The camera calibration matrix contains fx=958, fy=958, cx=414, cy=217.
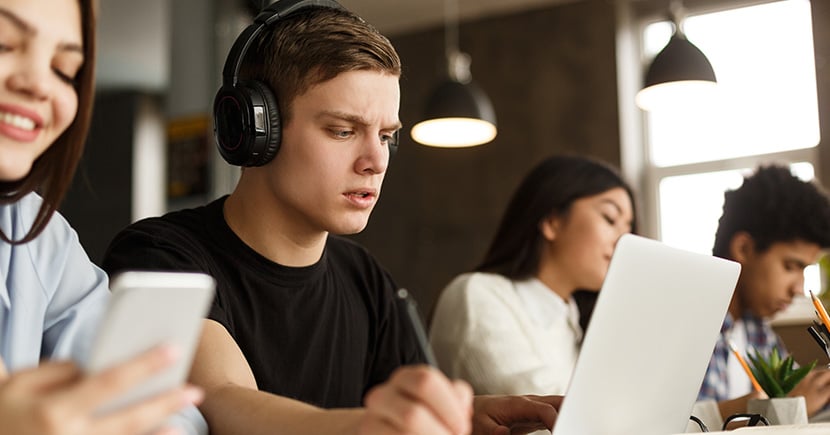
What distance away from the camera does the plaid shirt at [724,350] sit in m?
2.37

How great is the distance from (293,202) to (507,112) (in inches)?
167

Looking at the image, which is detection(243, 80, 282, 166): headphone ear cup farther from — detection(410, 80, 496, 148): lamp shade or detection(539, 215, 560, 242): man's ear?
detection(410, 80, 496, 148): lamp shade

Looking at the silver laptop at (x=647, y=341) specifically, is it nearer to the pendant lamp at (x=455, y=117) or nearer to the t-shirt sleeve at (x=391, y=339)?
the t-shirt sleeve at (x=391, y=339)

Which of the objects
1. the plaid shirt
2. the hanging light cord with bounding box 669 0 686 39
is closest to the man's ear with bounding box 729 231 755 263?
the plaid shirt

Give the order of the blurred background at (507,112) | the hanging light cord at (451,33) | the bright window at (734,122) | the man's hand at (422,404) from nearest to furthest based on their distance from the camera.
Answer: the man's hand at (422,404) → the blurred background at (507,112) → the bright window at (734,122) → the hanging light cord at (451,33)

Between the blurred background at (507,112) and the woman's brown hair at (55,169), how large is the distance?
2.65m

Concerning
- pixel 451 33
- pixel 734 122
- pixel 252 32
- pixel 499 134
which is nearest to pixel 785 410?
pixel 252 32

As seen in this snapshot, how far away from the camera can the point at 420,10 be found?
225 inches

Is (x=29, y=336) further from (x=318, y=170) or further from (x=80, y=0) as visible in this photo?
(x=318, y=170)

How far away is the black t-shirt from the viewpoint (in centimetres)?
133

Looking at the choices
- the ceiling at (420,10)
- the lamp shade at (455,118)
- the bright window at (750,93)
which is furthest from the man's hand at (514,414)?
the ceiling at (420,10)

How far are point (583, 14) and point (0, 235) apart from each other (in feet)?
15.4

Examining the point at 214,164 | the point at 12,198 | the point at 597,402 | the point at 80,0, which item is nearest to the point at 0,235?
the point at 12,198

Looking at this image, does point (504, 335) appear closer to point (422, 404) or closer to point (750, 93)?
point (422, 404)
